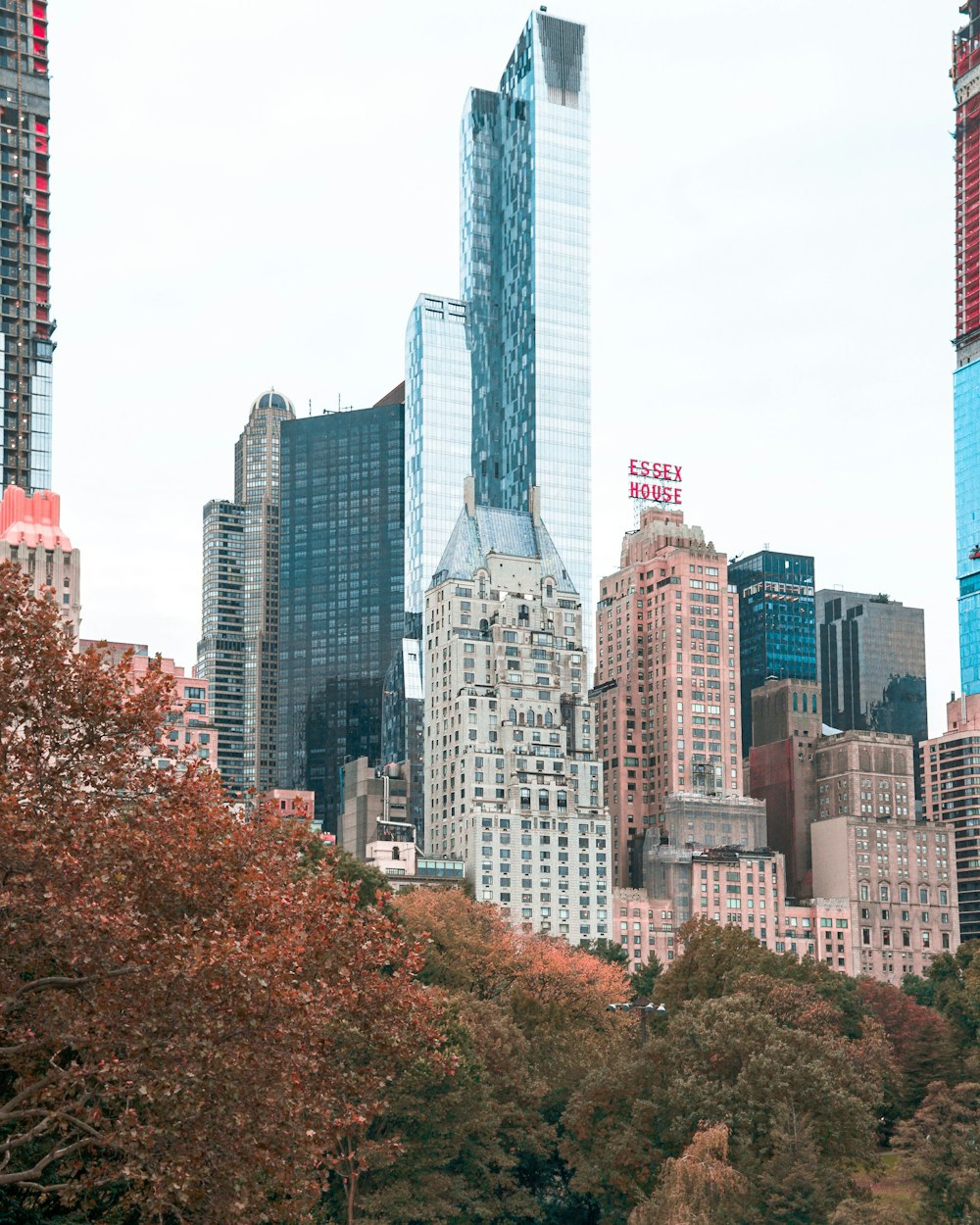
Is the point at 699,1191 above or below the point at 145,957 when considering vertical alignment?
below

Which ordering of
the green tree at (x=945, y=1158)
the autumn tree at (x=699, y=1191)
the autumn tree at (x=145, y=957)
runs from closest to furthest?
the autumn tree at (x=145, y=957) → the autumn tree at (x=699, y=1191) → the green tree at (x=945, y=1158)

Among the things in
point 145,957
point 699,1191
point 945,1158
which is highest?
point 145,957

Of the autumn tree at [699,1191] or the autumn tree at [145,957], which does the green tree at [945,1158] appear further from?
the autumn tree at [145,957]

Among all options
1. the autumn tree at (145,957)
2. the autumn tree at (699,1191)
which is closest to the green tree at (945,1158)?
the autumn tree at (699,1191)

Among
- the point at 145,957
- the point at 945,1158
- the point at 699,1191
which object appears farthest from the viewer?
the point at 945,1158

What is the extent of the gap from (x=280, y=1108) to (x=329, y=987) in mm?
5804

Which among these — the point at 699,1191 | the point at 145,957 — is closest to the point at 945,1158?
the point at 699,1191

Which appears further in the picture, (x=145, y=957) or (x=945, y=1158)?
(x=945, y=1158)

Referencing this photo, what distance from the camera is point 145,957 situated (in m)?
51.3

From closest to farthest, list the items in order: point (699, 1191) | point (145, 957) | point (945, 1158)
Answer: point (145, 957)
point (699, 1191)
point (945, 1158)

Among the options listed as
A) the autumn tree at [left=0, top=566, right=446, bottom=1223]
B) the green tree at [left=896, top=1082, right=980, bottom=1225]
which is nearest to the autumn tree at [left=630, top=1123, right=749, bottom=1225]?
the green tree at [left=896, top=1082, right=980, bottom=1225]

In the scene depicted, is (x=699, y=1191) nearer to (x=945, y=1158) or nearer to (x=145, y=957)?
(x=945, y=1158)

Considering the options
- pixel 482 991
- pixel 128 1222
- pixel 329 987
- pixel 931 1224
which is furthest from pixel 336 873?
pixel 329 987

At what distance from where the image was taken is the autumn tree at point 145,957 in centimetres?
5091
